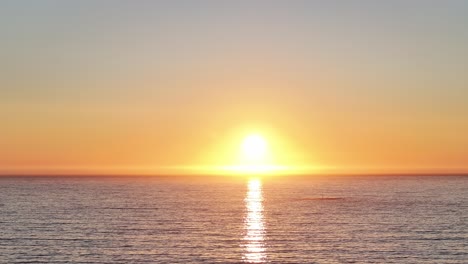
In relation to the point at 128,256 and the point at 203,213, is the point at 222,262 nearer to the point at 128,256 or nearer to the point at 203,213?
the point at 128,256

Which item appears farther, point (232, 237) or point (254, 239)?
point (232, 237)

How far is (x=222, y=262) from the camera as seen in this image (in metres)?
75.0

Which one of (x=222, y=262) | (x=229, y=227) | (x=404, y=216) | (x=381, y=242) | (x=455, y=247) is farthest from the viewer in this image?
(x=404, y=216)

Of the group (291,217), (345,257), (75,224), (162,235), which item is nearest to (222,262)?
(345,257)

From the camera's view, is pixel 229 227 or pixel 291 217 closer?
pixel 229 227

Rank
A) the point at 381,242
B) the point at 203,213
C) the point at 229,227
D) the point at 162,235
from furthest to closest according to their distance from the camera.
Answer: the point at 203,213, the point at 229,227, the point at 162,235, the point at 381,242

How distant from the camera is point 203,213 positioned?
150 meters

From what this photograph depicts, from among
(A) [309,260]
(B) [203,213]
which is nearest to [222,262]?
(A) [309,260]

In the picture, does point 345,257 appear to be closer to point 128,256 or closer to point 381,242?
point 381,242

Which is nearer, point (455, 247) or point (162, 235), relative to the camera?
point (455, 247)

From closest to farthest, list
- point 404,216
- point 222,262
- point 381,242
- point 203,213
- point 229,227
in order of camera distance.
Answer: point 222,262 < point 381,242 < point 229,227 < point 404,216 < point 203,213

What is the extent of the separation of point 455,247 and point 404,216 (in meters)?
52.5

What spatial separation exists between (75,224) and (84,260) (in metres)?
45.5

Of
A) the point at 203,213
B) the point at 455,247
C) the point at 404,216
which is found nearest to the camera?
the point at 455,247
